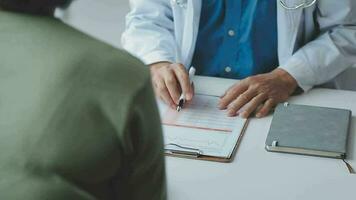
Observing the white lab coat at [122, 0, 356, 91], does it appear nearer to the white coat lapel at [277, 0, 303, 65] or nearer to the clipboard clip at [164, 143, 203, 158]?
the white coat lapel at [277, 0, 303, 65]

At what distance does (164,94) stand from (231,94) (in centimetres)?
17

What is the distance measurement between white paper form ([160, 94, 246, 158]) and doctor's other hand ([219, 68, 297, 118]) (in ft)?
0.09

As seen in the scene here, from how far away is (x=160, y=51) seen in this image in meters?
1.65

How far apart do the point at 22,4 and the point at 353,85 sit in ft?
4.52

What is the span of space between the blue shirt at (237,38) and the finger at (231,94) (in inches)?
9.9

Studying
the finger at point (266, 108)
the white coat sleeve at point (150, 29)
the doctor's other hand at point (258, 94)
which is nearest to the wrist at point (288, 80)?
the doctor's other hand at point (258, 94)

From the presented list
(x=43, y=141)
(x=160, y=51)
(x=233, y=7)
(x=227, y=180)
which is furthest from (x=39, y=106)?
(x=233, y=7)

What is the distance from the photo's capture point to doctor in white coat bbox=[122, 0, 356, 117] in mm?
1488

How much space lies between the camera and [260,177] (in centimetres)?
114

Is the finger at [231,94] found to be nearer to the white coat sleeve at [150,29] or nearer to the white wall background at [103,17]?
the white coat sleeve at [150,29]

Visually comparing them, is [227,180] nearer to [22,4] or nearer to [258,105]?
[258,105]

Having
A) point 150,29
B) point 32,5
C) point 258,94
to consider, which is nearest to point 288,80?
point 258,94

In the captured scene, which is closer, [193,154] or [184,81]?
[193,154]

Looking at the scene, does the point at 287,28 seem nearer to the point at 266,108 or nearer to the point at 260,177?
the point at 266,108
